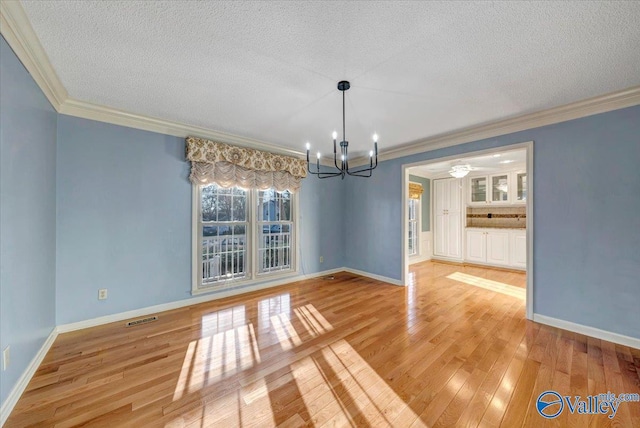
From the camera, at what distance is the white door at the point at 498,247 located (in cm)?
571

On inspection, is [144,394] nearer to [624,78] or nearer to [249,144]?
[249,144]

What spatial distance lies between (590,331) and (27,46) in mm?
5687

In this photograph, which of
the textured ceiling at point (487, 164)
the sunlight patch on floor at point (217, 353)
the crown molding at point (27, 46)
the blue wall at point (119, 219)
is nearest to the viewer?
the crown molding at point (27, 46)

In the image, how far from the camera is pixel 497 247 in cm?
584

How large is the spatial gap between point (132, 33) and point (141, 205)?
2099 millimetres

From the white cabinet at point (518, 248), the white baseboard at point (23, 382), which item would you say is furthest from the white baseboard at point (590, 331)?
the white baseboard at point (23, 382)

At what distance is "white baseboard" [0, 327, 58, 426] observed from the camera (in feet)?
5.13

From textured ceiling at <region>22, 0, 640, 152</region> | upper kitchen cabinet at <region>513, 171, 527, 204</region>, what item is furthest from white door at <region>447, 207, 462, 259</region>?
textured ceiling at <region>22, 0, 640, 152</region>

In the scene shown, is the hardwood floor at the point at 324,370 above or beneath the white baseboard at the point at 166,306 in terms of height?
beneath

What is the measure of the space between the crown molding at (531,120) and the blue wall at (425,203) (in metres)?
2.66

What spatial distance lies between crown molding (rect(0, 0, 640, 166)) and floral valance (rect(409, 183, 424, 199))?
194cm

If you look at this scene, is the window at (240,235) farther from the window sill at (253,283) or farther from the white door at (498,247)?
the white door at (498,247)

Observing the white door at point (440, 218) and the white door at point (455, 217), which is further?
the white door at point (440, 218)

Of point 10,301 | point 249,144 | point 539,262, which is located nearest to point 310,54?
point 249,144
